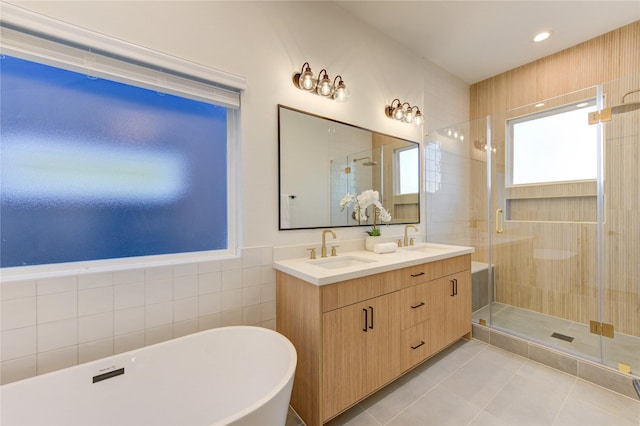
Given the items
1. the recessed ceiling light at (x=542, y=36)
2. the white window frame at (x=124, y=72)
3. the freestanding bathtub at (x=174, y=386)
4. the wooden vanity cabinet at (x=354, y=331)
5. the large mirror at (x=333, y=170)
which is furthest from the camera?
the recessed ceiling light at (x=542, y=36)

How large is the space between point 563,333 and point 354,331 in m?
2.17

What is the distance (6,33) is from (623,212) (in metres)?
3.97

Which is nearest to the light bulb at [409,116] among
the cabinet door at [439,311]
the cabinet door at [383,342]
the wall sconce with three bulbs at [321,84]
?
the wall sconce with three bulbs at [321,84]

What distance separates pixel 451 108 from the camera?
3238 mm

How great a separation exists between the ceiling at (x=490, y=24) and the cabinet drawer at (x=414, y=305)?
233 cm

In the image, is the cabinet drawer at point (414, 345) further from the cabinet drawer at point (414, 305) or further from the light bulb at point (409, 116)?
the light bulb at point (409, 116)

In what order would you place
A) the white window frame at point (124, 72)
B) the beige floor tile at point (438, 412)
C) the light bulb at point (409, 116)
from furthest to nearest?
the light bulb at point (409, 116) → the beige floor tile at point (438, 412) → the white window frame at point (124, 72)

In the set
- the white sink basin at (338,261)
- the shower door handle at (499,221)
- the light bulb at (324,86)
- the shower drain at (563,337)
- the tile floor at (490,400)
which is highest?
the light bulb at (324,86)

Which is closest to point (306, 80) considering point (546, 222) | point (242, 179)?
point (242, 179)

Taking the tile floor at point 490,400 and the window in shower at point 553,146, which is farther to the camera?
the window in shower at point 553,146

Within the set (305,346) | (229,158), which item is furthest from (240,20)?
(305,346)

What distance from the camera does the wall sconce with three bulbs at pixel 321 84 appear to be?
1.87m

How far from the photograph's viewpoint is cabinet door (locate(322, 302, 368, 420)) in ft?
4.44

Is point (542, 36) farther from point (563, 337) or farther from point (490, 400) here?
point (490, 400)
